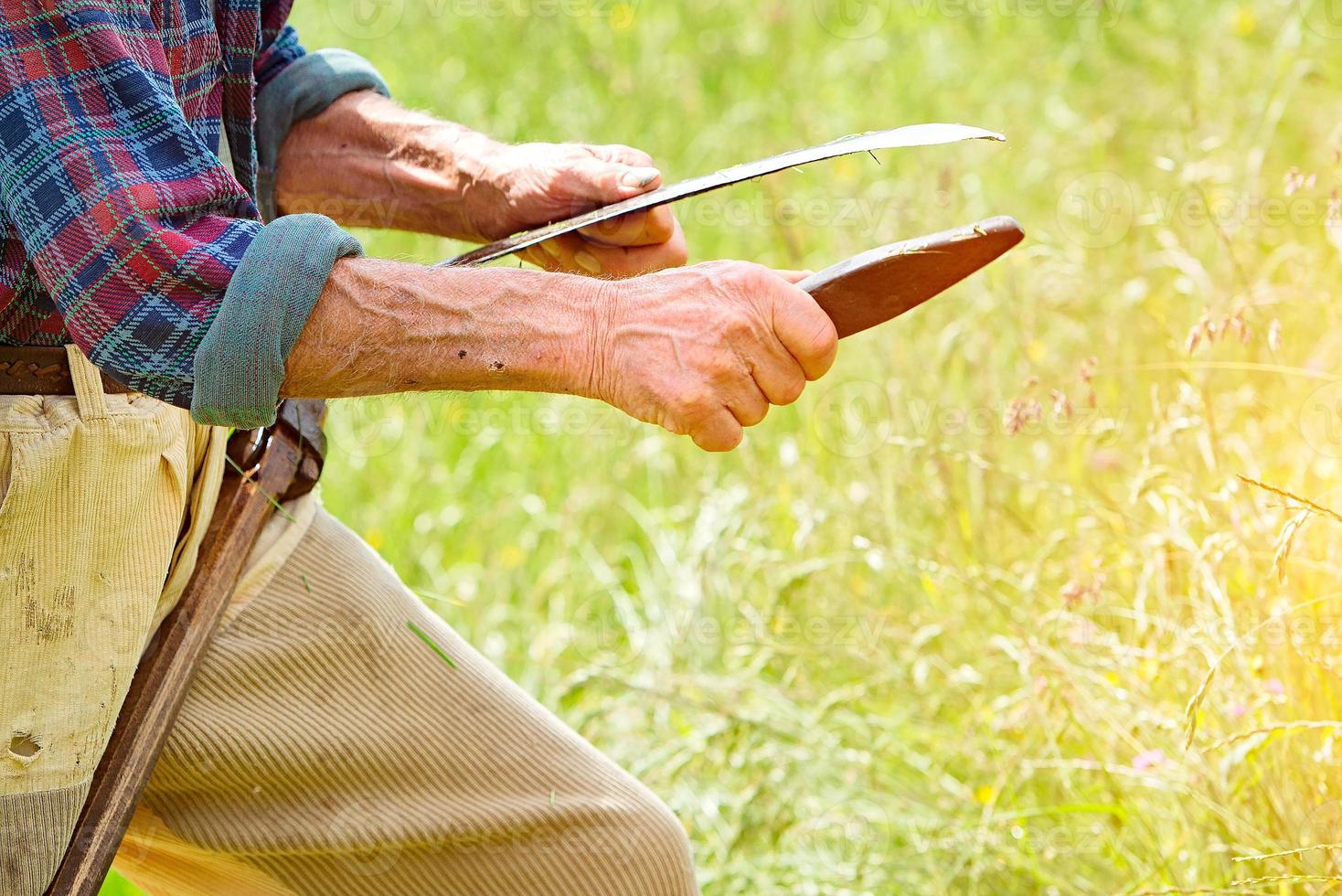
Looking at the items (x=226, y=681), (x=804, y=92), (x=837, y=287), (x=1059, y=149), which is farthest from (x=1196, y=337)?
(x=804, y=92)

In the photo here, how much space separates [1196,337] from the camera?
1828 millimetres

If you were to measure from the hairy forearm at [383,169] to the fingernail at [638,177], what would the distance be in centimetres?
27

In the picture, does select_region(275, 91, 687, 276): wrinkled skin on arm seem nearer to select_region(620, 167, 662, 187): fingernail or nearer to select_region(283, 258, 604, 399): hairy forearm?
select_region(620, 167, 662, 187): fingernail

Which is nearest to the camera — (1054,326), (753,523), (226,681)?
(226,681)

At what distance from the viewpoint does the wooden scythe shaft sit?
1509 millimetres

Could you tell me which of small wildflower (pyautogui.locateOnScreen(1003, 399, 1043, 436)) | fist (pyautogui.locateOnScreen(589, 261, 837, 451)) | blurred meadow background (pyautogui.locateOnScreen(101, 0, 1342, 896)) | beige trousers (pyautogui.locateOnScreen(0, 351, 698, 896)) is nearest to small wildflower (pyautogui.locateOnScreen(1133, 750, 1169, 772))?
blurred meadow background (pyautogui.locateOnScreen(101, 0, 1342, 896))

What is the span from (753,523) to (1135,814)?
114 centimetres

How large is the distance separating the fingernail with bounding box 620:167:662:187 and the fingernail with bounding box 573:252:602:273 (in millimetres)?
144

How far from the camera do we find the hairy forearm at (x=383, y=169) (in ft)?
6.43

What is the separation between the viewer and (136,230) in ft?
4.02

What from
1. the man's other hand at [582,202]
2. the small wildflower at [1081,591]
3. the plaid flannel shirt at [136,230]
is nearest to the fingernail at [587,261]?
the man's other hand at [582,202]

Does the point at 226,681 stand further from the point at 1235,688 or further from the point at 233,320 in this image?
the point at 1235,688

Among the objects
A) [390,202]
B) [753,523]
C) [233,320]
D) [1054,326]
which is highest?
[233,320]

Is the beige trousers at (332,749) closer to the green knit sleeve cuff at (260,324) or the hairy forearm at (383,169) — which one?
the green knit sleeve cuff at (260,324)
